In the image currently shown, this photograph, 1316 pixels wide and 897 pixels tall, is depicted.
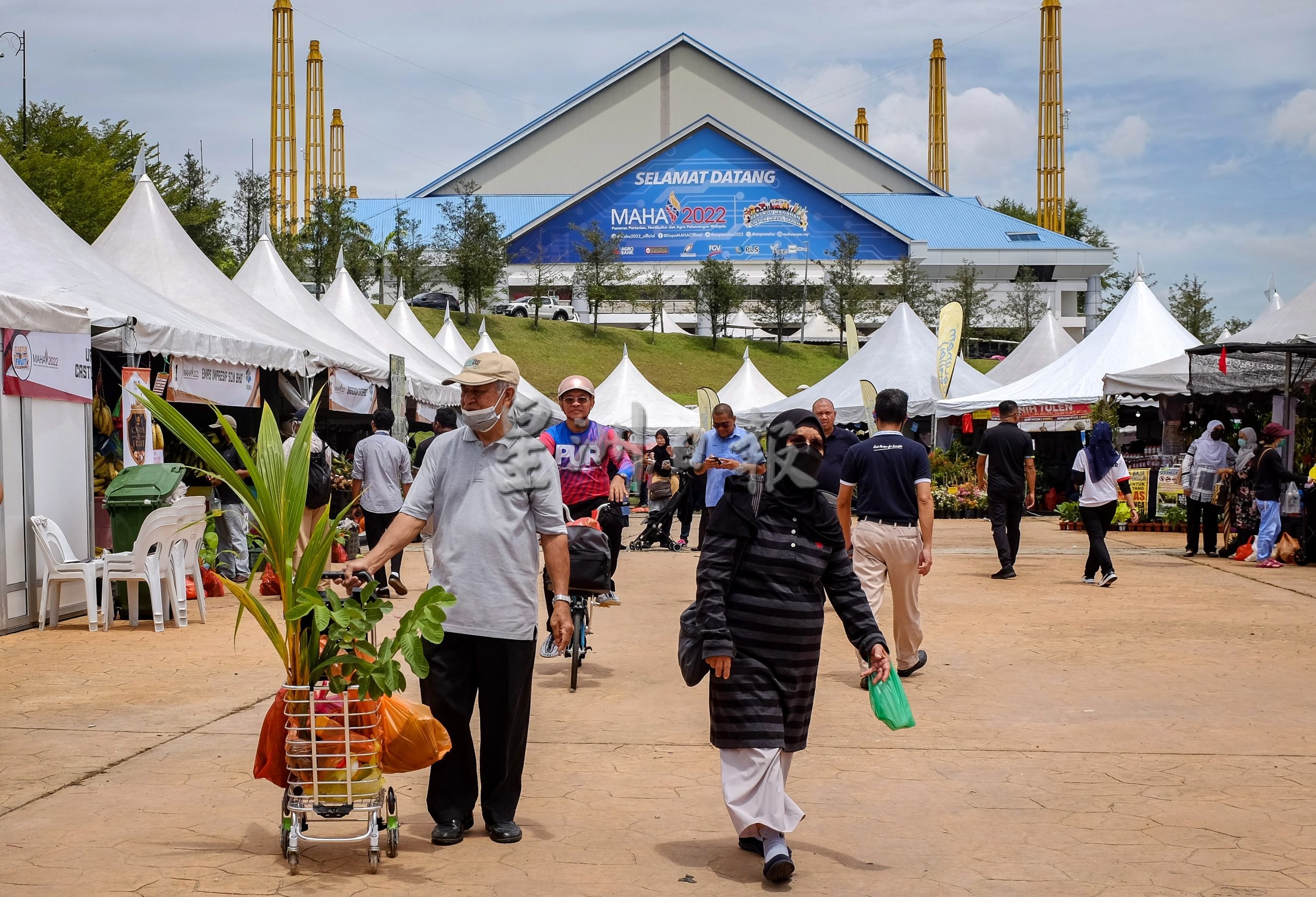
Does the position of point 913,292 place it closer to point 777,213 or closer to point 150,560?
point 777,213

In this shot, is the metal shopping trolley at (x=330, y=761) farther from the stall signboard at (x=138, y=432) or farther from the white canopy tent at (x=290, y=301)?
the white canopy tent at (x=290, y=301)

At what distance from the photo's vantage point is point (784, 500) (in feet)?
15.2

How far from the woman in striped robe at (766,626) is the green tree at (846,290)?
54199 mm

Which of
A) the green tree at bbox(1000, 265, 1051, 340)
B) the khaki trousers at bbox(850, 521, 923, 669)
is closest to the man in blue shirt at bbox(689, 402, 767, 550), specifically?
the khaki trousers at bbox(850, 521, 923, 669)

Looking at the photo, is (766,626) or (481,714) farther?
(481,714)

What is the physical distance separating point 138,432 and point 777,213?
57.9 meters

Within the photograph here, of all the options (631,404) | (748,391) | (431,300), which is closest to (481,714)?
(631,404)

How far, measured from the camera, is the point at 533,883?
4391 mm

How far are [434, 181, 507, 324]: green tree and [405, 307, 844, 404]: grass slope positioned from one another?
140cm

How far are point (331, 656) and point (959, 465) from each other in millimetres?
24711

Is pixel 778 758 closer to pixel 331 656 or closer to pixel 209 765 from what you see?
pixel 331 656

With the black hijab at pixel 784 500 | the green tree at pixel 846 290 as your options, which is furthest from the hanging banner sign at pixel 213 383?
the green tree at pixel 846 290

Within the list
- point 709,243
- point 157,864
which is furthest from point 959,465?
point 709,243

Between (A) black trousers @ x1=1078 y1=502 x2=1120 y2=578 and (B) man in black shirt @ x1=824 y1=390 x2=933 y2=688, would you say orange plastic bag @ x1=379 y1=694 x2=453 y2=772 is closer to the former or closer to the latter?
(B) man in black shirt @ x1=824 y1=390 x2=933 y2=688
